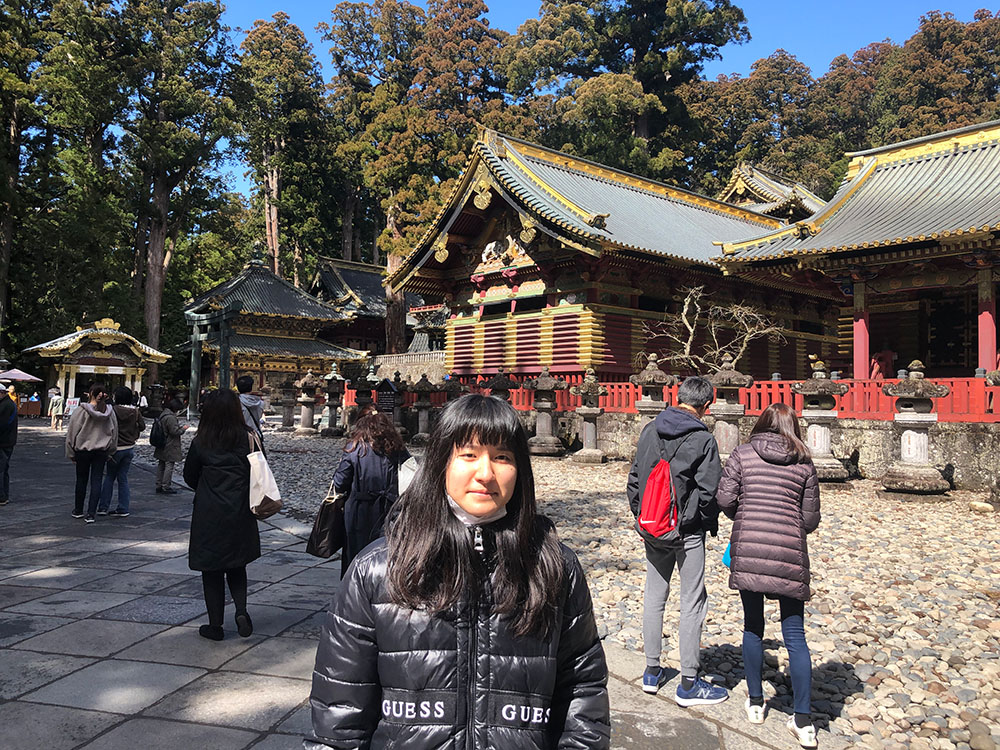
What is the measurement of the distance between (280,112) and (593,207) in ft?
83.9

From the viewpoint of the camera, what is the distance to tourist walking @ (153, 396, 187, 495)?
9.73 m

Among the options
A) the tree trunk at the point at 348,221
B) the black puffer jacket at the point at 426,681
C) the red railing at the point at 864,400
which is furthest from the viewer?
the tree trunk at the point at 348,221

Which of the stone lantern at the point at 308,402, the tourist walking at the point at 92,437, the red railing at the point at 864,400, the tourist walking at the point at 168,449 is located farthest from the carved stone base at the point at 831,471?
the stone lantern at the point at 308,402

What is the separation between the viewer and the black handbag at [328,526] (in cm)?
434

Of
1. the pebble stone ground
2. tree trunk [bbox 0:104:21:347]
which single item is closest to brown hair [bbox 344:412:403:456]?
the pebble stone ground

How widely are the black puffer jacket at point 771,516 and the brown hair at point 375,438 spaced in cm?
210

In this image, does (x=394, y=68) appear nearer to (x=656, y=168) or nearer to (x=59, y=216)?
(x=656, y=168)

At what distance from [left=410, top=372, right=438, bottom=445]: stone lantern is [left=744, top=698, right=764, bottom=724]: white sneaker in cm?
1333

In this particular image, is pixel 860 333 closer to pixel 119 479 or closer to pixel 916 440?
pixel 916 440

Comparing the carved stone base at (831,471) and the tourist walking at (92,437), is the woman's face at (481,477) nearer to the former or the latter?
the tourist walking at (92,437)

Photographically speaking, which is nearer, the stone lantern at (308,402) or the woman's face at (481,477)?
the woman's face at (481,477)

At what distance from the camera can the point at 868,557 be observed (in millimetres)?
6559

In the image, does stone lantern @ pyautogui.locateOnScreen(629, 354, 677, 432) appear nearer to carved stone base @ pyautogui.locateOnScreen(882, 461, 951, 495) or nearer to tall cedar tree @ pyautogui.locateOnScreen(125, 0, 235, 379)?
carved stone base @ pyautogui.locateOnScreen(882, 461, 951, 495)

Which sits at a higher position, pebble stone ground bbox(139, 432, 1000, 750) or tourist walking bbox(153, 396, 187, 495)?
tourist walking bbox(153, 396, 187, 495)
